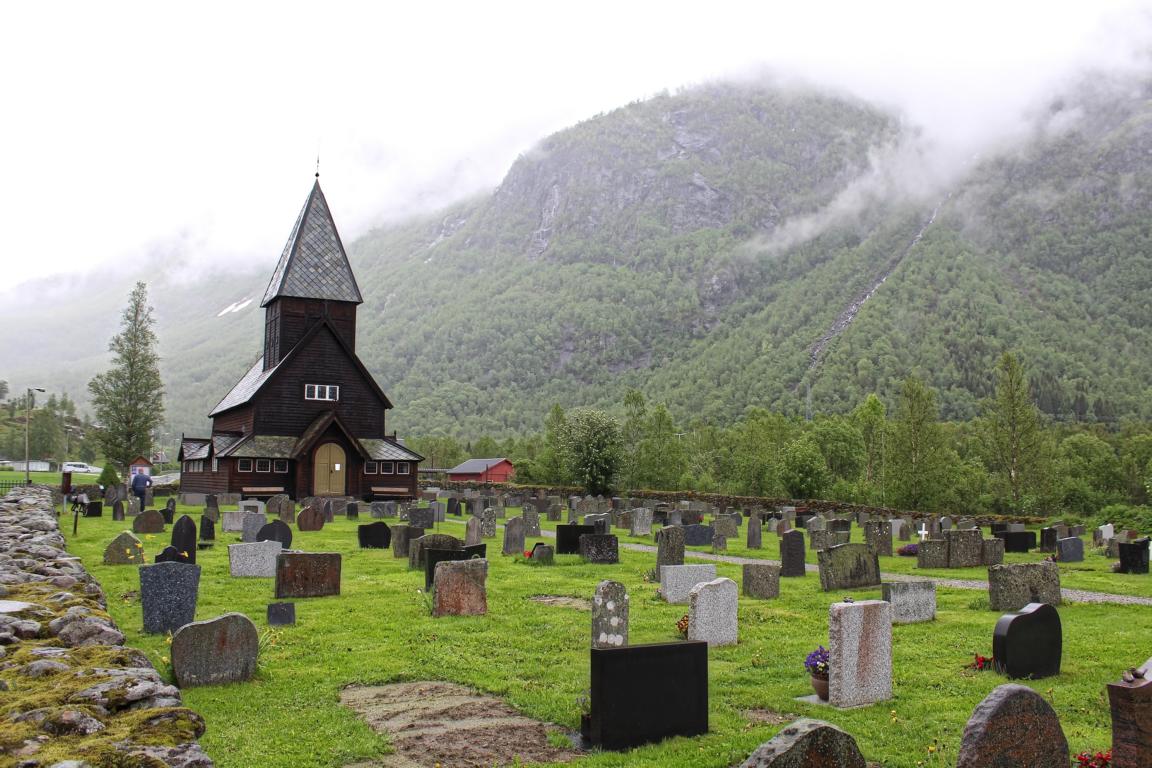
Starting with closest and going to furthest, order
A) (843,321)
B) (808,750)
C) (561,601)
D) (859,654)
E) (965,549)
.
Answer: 1. (808,750)
2. (859,654)
3. (561,601)
4. (965,549)
5. (843,321)

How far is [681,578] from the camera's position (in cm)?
1527

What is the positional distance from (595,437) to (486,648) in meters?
43.9

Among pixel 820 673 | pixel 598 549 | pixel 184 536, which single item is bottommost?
pixel 820 673

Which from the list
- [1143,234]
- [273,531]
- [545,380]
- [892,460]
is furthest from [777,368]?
[273,531]

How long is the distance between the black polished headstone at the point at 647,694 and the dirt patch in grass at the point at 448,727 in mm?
427

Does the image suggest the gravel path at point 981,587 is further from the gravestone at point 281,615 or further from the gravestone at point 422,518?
the gravestone at point 422,518

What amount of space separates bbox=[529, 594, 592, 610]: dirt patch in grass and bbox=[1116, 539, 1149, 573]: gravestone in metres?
14.5

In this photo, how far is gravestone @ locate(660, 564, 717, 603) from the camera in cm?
1515

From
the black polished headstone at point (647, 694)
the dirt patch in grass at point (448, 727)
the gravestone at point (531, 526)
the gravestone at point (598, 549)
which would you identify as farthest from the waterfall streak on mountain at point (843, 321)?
the black polished headstone at point (647, 694)

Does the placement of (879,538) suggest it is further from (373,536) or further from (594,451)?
(594,451)

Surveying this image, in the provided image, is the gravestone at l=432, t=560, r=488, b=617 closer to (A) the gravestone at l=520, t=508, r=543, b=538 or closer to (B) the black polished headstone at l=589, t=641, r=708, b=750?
(B) the black polished headstone at l=589, t=641, r=708, b=750

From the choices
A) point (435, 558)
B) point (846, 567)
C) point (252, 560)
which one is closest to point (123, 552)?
point (252, 560)

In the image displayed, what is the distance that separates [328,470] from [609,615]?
1588 inches

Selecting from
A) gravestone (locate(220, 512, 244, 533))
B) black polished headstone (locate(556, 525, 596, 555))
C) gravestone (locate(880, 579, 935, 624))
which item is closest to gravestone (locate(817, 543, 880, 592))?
gravestone (locate(880, 579, 935, 624))
